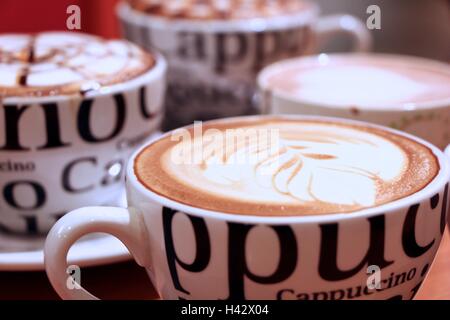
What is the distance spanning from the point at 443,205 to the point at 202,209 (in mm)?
151

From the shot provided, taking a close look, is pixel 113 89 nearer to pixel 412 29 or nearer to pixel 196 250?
pixel 196 250

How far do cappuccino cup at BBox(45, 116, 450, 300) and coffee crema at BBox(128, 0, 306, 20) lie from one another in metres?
0.38

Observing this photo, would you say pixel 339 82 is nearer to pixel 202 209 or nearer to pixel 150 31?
pixel 150 31

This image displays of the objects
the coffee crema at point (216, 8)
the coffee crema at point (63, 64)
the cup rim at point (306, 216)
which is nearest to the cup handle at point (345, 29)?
the coffee crema at point (216, 8)

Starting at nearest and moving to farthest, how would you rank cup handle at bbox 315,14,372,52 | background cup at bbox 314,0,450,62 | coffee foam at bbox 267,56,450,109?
coffee foam at bbox 267,56,450,109 → cup handle at bbox 315,14,372,52 → background cup at bbox 314,0,450,62

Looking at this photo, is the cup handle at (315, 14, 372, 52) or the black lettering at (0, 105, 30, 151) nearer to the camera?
the black lettering at (0, 105, 30, 151)

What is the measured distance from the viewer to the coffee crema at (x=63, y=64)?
57 centimetres

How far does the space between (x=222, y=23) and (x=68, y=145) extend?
0.29 metres

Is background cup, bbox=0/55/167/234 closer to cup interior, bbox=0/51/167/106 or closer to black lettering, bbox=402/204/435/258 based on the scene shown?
cup interior, bbox=0/51/167/106

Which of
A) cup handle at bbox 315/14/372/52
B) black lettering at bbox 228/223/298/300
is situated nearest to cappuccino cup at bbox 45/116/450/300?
black lettering at bbox 228/223/298/300

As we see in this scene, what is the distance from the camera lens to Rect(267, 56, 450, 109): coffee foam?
2.11 ft

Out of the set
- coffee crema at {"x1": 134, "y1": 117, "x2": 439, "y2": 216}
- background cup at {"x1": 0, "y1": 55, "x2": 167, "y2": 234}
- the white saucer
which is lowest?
the white saucer

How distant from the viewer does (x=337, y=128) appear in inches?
20.2

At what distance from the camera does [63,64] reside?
620 mm
